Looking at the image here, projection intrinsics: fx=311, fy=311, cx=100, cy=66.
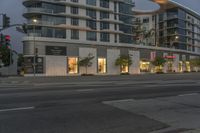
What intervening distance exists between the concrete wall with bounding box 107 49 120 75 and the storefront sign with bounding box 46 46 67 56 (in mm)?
12517

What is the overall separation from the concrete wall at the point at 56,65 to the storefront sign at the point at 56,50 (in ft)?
2.69

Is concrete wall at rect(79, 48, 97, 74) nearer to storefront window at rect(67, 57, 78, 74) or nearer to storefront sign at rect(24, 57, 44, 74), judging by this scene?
storefront window at rect(67, 57, 78, 74)

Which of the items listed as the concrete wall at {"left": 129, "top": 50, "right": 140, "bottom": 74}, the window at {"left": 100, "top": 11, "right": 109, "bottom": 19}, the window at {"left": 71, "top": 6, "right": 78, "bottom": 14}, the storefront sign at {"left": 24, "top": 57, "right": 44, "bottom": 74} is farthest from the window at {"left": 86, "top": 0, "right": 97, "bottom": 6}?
the storefront sign at {"left": 24, "top": 57, "right": 44, "bottom": 74}

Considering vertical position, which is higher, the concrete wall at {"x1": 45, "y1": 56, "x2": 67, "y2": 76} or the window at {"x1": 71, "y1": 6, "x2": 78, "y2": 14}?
the window at {"x1": 71, "y1": 6, "x2": 78, "y2": 14}

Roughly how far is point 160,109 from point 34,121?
485 centimetres

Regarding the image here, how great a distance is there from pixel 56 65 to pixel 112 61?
16094mm

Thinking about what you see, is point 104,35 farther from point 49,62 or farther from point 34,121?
point 34,121

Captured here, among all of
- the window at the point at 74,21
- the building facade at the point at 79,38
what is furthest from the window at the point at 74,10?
the window at the point at 74,21

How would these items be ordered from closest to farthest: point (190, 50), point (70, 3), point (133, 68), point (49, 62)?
point (49, 62), point (70, 3), point (133, 68), point (190, 50)

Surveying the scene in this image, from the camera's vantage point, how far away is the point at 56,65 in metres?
64.2

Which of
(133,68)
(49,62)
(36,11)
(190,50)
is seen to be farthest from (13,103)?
(190,50)

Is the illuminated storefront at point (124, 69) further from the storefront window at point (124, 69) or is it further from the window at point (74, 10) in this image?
the window at point (74, 10)

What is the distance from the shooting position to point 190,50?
10938cm

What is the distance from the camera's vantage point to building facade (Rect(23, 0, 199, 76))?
62.7 metres
